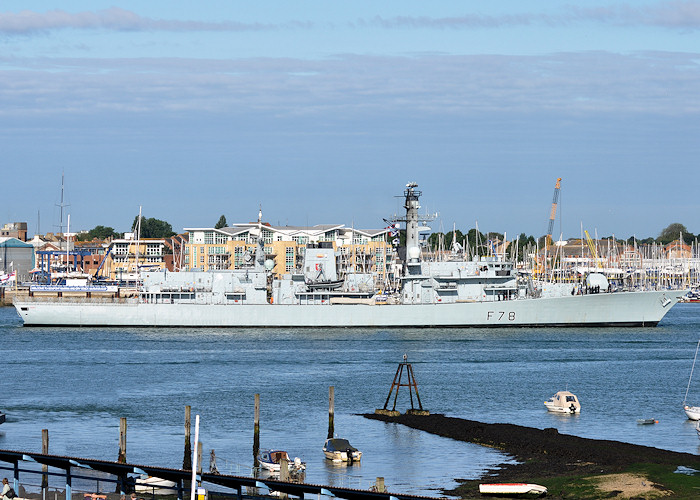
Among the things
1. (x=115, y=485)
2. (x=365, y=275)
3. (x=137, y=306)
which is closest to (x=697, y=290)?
(x=365, y=275)

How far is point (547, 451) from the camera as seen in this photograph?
3200cm

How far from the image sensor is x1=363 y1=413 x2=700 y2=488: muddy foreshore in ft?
96.9

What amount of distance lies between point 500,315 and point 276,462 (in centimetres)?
5211

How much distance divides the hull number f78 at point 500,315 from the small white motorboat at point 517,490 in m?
53.8

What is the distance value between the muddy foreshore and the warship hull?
43089 millimetres

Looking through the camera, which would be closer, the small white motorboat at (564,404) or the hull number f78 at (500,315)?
the small white motorboat at (564,404)

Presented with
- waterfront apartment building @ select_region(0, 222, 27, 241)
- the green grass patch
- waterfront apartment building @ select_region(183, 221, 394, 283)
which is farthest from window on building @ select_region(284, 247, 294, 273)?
the green grass patch

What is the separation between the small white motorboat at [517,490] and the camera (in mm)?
26359

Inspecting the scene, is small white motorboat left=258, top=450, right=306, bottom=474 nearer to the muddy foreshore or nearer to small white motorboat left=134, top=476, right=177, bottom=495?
small white motorboat left=134, top=476, right=177, bottom=495

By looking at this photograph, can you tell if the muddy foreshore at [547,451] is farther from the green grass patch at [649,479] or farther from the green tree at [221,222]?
the green tree at [221,222]

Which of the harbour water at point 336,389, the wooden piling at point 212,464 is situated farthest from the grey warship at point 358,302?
the wooden piling at point 212,464

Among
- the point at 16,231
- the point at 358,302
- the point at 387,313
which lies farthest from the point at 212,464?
the point at 16,231

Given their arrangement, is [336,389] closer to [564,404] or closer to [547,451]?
[564,404]

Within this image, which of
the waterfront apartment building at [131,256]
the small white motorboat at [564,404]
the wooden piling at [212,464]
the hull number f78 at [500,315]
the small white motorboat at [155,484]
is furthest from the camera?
the waterfront apartment building at [131,256]
